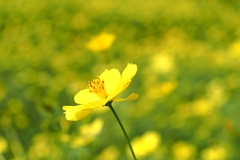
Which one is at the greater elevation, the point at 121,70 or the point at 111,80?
the point at 121,70

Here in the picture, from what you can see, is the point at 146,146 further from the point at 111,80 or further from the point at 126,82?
the point at 126,82

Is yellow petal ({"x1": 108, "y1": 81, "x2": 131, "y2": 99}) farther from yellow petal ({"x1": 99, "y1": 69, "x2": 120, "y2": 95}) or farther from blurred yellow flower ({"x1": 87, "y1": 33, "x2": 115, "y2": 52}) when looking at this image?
blurred yellow flower ({"x1": 87, "y1": 33, "x2": 115, "y2": 52})

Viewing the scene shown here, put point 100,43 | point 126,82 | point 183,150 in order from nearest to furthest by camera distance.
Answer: point 126,82, point 100,43, point 183,150

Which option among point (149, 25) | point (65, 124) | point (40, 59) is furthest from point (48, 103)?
point (149, 25)

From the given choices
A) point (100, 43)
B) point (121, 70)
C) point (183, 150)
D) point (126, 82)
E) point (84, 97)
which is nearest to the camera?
point (126, 82)

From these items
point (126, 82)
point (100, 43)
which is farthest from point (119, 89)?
point (100, 43)

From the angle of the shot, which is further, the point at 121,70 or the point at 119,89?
the point at 121,70

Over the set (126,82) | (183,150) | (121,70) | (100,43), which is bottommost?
(126,82)
